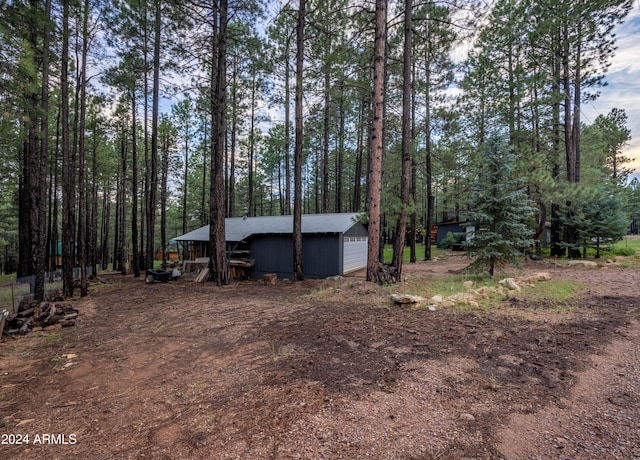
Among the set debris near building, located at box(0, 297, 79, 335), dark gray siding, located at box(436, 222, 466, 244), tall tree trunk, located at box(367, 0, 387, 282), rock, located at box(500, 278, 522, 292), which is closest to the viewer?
debris near building, located at box(0, 297, 79, 335)

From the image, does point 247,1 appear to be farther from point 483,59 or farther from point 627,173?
point 627,173

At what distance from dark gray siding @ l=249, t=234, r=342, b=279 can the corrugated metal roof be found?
304 mm

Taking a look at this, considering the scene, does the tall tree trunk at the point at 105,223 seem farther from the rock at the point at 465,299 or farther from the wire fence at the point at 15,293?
the rock at the point at 465,299

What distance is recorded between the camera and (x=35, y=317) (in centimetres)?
579

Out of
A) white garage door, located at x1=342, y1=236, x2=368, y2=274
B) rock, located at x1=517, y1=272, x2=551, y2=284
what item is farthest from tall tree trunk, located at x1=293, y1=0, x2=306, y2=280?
rock, located at x1=517, y1=272, x2=551, y2=284

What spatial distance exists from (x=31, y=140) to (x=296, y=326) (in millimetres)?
8073

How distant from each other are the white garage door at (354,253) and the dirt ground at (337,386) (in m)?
7.27

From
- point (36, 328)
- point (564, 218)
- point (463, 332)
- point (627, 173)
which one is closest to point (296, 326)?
point (463, 332)

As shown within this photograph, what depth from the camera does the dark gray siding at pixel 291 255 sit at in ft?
40.4

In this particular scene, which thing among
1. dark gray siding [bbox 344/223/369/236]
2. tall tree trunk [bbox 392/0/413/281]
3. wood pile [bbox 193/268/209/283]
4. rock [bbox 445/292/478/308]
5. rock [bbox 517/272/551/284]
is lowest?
wood pile [bbox 193/268/209/283]

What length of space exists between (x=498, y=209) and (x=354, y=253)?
668cm

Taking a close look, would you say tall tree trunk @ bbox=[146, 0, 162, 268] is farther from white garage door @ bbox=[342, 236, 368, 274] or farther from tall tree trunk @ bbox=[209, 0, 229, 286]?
white garage door @ bbox=[342, 236, 368, 274]

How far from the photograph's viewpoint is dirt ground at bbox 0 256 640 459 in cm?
209

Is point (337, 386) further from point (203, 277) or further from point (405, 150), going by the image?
point (203, 277)
